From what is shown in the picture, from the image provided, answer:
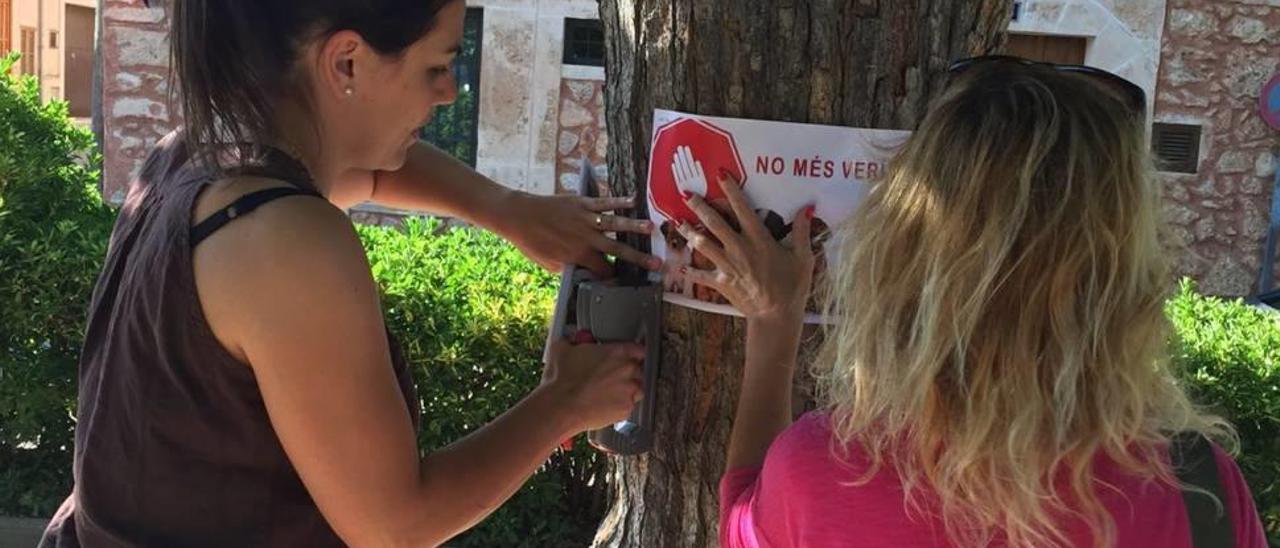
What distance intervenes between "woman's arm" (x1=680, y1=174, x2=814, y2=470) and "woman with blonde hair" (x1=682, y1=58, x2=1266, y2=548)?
188mm

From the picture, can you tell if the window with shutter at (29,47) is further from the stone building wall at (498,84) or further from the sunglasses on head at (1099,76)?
the sunglasses on head at (1099,76)

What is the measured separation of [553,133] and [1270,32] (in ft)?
15.2

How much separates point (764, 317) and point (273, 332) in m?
0.55

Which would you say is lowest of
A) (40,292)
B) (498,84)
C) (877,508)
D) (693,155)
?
(40,292)

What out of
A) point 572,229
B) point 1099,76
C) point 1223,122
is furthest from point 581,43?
point 1099,76

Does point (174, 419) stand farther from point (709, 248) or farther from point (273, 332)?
point (709, 248)

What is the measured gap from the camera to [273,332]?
49.1 inches

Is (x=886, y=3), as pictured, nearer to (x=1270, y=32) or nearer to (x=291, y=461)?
(x=291, y=461)

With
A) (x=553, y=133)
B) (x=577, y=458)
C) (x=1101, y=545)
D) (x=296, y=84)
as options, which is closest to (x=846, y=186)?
(x=1101, y=545)

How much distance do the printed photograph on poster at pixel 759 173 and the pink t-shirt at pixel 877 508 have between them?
0.33 m

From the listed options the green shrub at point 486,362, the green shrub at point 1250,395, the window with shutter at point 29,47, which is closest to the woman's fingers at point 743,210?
the green shrub at point 486,362

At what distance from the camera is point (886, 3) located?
164cm

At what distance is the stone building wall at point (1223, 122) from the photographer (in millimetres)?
7883

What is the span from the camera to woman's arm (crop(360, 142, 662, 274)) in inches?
67.2
